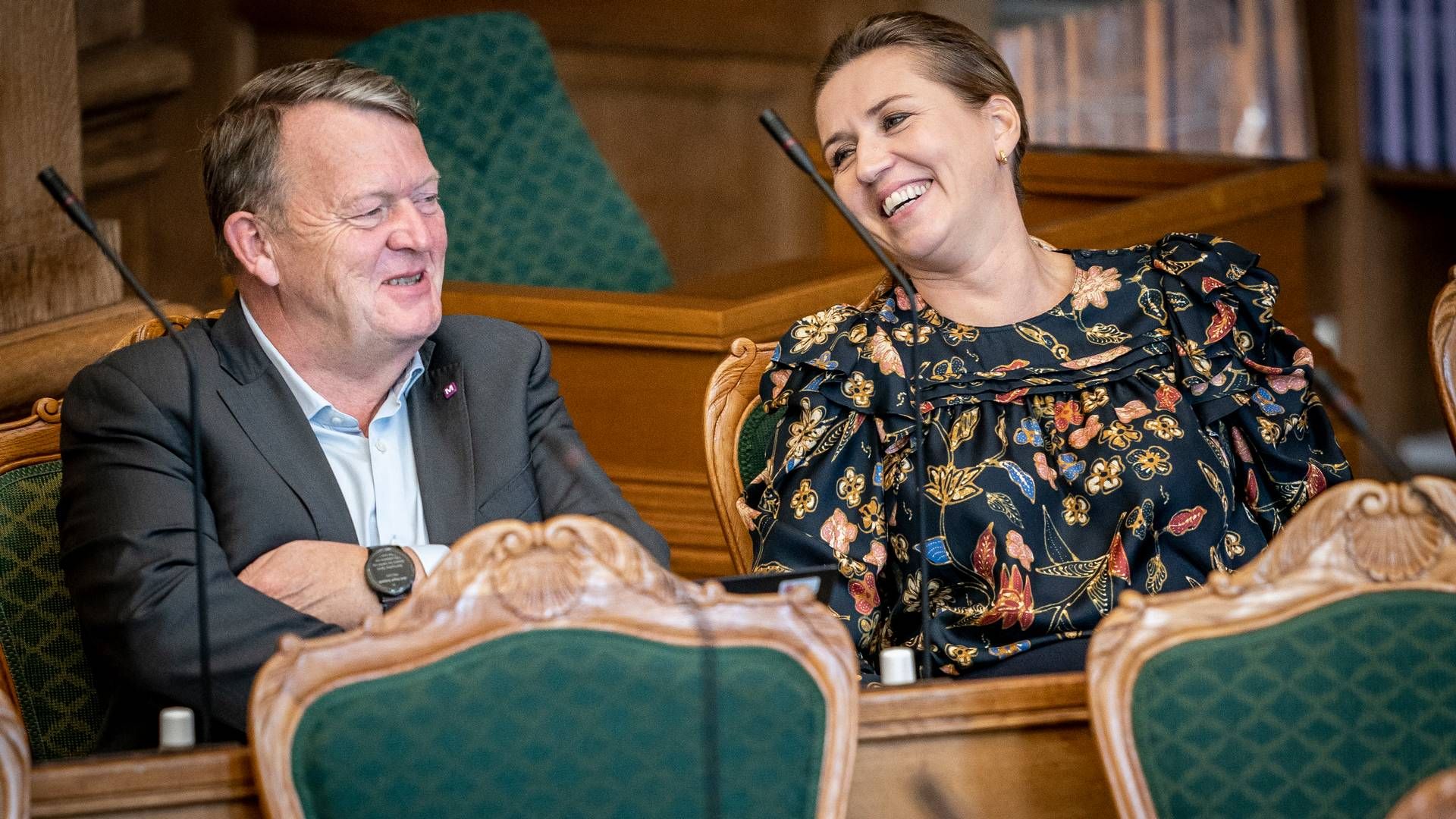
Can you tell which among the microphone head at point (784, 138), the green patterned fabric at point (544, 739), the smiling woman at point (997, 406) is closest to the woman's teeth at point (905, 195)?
the smiling woman at point (997, 406)

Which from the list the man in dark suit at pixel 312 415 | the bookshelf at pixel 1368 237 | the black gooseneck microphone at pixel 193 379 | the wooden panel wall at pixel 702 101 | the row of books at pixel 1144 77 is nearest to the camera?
the black gooseneck microphone at pixel 193 379

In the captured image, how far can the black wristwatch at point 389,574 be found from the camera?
1.66 m

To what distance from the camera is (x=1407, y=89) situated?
17.4 feet

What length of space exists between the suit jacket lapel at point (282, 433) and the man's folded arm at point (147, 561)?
78 mm

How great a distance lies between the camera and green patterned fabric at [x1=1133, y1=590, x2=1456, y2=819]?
1253 millimetres

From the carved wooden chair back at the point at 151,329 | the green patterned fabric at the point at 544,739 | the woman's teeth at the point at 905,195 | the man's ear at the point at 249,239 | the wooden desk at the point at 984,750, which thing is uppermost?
the man's ear at the point at 249,239

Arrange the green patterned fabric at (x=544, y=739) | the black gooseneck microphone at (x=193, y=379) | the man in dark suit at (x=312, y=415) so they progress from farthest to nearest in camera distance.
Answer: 1. the man in dark suit at (x=312, y=415)
2. the black gooseneck microphone at (x=193, y=379)
3. the green patterned fabric at (x=544, y=739)

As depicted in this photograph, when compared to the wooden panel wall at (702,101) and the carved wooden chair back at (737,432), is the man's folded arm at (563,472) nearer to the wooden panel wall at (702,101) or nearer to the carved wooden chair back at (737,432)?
the carved wooden chair back at (737,432)

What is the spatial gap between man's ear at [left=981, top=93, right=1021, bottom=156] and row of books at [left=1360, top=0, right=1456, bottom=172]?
354 cm

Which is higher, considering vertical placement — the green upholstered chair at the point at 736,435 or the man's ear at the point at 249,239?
the man's ear at the point at 249,239

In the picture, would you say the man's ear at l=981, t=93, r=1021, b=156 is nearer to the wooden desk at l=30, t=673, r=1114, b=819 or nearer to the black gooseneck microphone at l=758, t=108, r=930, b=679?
the black gooseneck microphone at l=758, t=108, r=930, b=679

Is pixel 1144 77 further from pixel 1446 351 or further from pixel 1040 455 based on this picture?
pixel 1040 455

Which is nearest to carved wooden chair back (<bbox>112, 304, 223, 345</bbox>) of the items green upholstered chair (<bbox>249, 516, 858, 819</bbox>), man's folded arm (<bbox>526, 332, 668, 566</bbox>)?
man's folded arm (<bbox>526, 332, 668, 566</bbox>)

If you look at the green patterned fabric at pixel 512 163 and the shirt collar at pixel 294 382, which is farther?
the green patterned fabric at pixel 512 163
